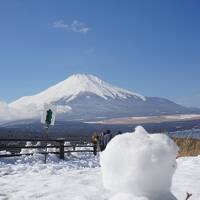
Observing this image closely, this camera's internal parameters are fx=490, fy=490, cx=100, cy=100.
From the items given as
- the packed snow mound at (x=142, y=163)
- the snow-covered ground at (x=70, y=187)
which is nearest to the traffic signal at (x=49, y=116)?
the snow-covered ground at (x=70, y=187)

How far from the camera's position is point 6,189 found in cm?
946

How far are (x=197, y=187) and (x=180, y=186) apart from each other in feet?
1.08

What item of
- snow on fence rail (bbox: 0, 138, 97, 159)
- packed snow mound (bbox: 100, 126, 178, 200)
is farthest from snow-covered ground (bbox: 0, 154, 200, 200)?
snow on fence rail (bbox: 0, 138, 97, 159)

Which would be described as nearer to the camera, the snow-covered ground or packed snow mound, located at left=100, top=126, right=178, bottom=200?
packed snow mound, located at left=100, top=126, right=178, bottom=200

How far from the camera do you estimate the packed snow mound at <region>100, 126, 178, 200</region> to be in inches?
214

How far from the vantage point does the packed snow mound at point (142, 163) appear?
5.45m

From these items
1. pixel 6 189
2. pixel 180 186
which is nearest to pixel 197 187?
pixel 180 186

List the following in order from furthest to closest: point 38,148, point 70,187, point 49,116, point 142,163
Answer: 1. point 38,148
2. point 49,116
3. point 70,187
4. point 142,163

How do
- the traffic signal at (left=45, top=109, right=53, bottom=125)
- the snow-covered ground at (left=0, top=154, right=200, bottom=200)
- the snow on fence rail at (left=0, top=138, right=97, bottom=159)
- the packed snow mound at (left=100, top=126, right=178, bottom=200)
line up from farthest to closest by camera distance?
the snow on fence rail at (left=0, top=138, right=97, bottom=159)
the traffic signal at (left=45, top=109, right=53, bottom=125)
the snow-covered ground at (left=0, top=154, right=200, bottom=200)
the packed snow mound at (left=100, top=126, right=178, bottom=200)

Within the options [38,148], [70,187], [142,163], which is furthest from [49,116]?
[142,163]

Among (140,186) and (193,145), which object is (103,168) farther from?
(193,145)

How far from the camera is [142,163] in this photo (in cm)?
545

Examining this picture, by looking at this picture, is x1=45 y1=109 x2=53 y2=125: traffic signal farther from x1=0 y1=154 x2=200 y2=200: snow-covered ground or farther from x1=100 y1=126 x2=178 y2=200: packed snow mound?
x1=100 y1=126 x2=178 y2=200: packed snow mound

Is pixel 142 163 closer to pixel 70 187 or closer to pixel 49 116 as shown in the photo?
pixel 70 187
